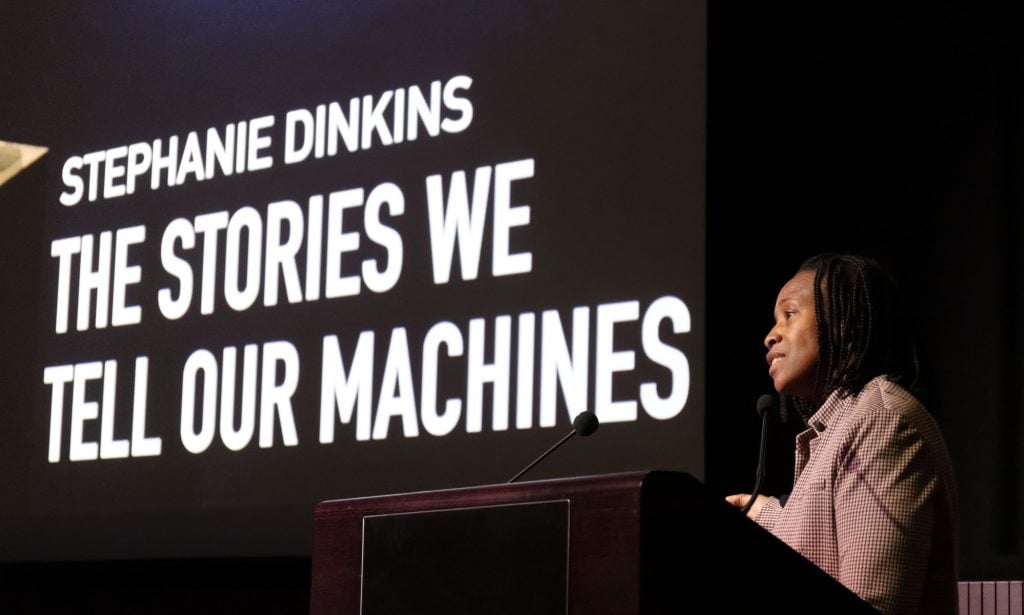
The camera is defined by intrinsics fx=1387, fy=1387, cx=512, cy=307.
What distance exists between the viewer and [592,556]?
1.27m

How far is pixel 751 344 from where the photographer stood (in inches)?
143

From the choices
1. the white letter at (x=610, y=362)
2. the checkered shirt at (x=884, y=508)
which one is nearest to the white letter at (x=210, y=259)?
the white letter at (x=610, y=362)

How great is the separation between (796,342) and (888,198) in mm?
2117

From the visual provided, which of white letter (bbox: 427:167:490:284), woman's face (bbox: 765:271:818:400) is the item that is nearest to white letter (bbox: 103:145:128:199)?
white letter (bbox: 427:167:490:284)

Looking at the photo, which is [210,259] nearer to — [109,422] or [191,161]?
[191,161]

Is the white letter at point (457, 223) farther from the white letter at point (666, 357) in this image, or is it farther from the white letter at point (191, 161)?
the white letter at point (191, 161)

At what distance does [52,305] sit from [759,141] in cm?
270

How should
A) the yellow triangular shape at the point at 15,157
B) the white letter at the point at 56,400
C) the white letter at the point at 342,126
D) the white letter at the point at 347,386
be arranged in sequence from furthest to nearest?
1. the yellow triangular shape at the point at 15,157
2. the white letter at the point at 56,400
3. the white letter at the point at 342,126
4. the white letter at the point at 347,386

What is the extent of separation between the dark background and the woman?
177 cm

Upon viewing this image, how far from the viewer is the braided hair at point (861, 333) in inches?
66.7

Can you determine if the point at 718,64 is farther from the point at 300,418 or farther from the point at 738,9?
the point at 300,418

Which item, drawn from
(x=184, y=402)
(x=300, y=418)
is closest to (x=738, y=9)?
(x=300, y=418)

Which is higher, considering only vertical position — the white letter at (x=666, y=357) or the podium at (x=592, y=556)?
the white letter at (x=666, y=357)

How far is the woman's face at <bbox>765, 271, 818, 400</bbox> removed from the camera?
173 centimetres
